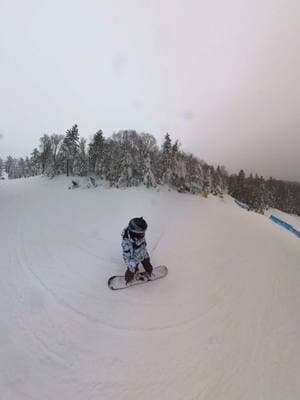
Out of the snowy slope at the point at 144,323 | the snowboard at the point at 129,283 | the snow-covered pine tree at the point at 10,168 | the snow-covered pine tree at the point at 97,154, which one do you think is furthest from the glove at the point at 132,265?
the snow-covered pine tree at the point at 10,168

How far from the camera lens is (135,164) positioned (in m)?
33.2

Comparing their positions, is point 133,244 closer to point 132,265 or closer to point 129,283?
point 132,265

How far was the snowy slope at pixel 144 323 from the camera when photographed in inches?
166

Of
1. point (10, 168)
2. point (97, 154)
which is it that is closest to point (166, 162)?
point (97, 154)

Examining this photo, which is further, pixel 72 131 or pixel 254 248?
pixel 72 131

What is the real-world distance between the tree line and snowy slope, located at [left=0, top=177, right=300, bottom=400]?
1833 centimetres

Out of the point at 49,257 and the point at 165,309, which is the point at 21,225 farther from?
the point at 165,309

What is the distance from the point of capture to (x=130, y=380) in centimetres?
424

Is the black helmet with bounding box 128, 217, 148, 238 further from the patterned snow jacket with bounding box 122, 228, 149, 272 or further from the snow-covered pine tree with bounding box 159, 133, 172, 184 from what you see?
the snow-covered pine tree with bounding box 159, 133, 172, 184

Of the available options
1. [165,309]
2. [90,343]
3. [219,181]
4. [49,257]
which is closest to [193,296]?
[165,309]

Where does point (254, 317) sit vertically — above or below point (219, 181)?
below

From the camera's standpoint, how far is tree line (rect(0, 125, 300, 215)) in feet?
97.9

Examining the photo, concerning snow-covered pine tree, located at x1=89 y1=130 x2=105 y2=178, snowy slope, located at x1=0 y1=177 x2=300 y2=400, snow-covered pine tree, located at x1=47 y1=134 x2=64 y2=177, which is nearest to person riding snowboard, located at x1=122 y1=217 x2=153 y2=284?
snowy slope, located at x1=0 y1=177 x2=300 y2=400

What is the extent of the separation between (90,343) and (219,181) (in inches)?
1961
